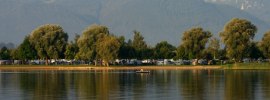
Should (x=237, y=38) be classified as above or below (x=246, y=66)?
above

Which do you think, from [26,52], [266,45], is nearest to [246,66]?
[266,45]

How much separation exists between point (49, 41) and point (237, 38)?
4561 centimetres

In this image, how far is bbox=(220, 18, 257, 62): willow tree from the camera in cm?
14125

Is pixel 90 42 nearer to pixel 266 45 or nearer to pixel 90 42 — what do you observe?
pixel 90 42

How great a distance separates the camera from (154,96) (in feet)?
172

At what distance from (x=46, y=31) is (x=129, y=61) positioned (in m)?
26.1

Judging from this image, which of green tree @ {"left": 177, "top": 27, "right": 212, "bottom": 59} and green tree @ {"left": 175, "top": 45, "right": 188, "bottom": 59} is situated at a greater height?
green tree @ {"left": 177, "top": 27, "right": 212, "bottom": 59}

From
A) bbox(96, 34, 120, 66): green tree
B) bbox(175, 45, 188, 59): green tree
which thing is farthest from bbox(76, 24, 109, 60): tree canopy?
bbox(175, 45, 188, 59): green tree

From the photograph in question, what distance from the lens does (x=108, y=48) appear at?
14575cm

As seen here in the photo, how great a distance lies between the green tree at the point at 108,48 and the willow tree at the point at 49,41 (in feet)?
50.4

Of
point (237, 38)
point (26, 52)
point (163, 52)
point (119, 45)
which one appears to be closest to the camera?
point (237, 38)

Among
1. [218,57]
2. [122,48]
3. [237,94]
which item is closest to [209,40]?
[218,57]

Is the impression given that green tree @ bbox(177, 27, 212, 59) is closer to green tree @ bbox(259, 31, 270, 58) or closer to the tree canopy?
green tree @ bbox(259, 31, 270, 58)

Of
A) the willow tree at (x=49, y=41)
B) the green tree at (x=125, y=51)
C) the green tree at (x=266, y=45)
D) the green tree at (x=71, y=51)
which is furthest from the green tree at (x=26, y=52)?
the green tree at (x=266, y=45)
